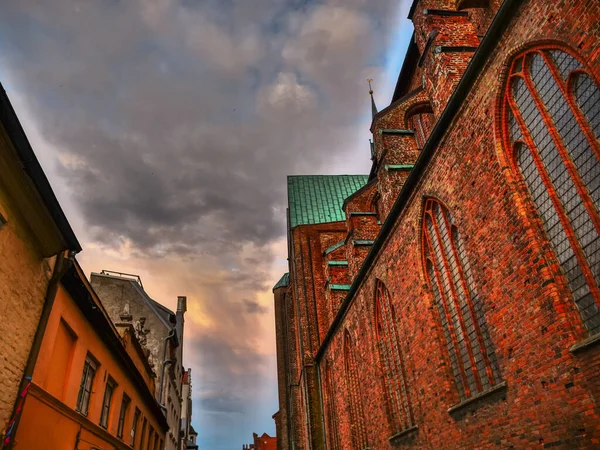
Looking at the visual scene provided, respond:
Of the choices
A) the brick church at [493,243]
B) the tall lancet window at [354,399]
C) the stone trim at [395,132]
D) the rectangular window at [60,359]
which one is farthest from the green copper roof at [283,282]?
the rectangular window at [60,359]

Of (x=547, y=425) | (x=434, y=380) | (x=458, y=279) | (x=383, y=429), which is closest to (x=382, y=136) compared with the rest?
(x=458, y=279)

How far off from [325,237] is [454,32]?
21142 mm

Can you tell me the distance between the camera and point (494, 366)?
7.52 m

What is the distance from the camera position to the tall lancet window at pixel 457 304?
790 centimetres

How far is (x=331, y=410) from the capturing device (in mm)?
22391

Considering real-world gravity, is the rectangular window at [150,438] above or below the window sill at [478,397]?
above

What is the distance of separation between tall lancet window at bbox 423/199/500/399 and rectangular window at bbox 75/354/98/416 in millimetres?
7837

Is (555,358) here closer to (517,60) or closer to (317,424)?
(517,60)

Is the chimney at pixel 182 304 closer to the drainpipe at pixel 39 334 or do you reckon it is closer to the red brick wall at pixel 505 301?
the red brick wall at pixel 505 301

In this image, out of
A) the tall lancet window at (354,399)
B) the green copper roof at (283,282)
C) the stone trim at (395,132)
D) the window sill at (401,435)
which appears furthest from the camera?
the green copper roof at (283,282)

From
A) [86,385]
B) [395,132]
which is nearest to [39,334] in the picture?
[86,385]

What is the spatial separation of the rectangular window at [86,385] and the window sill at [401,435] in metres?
7.54

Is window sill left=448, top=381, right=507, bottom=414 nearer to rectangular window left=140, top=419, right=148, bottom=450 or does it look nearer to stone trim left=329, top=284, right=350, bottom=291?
rectangular window left=140, top=419, right=148, bottom=450

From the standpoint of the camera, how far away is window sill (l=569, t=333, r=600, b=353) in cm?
503
